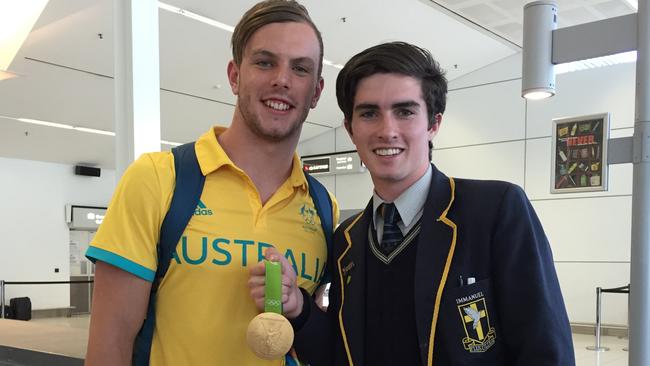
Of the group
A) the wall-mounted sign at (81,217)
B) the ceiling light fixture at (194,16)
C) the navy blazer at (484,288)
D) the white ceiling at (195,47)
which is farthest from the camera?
the wall-mounted sign at (81,217)

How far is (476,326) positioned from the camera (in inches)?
63.2

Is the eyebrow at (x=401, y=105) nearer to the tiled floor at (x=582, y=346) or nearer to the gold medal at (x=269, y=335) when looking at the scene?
the gold medal at (x=269, y=335)

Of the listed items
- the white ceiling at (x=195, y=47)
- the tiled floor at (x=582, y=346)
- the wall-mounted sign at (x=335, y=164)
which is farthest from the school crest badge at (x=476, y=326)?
the wall-mounted sign at (x=335, y=164)

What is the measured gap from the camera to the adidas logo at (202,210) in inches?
71.9

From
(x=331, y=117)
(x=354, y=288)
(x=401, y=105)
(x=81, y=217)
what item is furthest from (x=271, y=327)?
(x=81, y=217)

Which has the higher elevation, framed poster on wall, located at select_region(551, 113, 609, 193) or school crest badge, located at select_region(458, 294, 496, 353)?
framed poster on wall, located at select_region(551, 113, 609, 193)

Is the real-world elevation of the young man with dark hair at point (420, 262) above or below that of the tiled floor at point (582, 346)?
above

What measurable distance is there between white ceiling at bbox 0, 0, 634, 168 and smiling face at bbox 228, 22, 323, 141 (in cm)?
845

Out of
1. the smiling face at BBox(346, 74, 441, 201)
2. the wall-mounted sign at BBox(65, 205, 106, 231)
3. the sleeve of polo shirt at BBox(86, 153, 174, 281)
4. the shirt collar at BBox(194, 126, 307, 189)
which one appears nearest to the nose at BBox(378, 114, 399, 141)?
the smiling face at BBox(346, 74, 441, 201)

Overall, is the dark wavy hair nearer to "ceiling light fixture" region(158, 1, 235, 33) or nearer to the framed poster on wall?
the framed poster on wall

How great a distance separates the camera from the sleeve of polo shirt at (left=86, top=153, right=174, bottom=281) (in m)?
1.69

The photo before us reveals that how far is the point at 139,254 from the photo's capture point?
67.2 inches

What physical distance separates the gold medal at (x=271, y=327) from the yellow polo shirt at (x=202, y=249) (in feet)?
0.70

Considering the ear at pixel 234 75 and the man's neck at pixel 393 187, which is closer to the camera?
the man's neck at pixel 393 187
